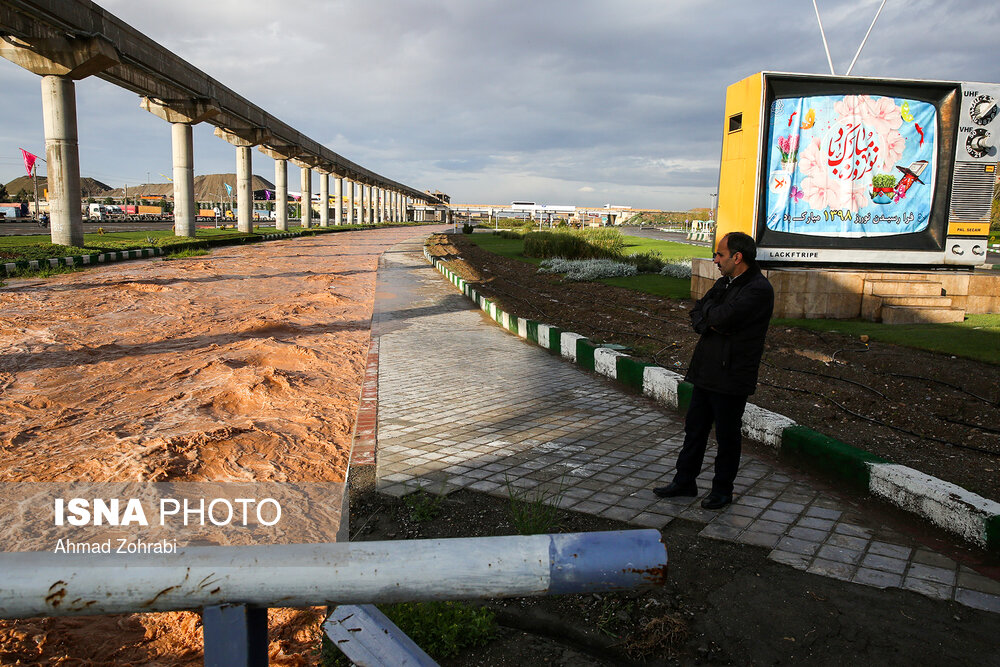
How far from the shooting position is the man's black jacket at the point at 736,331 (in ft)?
11.9

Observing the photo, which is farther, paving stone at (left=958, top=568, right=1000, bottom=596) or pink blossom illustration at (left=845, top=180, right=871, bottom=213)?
pink blossom illustration at (left=845, top=180, right=871, bottom=213)

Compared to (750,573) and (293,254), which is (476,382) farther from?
(293,254)

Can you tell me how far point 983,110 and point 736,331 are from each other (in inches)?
373

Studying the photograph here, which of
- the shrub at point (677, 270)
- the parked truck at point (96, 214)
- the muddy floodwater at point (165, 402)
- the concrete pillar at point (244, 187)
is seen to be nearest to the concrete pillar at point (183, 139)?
the concrete pillar at point (244, 187)

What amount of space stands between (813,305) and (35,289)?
14922 mm

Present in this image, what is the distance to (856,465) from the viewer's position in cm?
419

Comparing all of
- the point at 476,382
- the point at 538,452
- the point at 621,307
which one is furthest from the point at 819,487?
the point at 621,307

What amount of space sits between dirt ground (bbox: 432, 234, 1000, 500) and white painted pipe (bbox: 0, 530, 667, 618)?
3.84 metres

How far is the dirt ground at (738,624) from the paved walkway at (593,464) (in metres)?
0.20

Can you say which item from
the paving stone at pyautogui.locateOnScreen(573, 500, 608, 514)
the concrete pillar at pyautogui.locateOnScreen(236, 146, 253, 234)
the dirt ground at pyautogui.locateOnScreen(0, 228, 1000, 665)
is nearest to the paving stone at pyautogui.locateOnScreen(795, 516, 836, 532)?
the dirt ground at pyautogui.locateOnScreen(0, 228, 1000, 665)

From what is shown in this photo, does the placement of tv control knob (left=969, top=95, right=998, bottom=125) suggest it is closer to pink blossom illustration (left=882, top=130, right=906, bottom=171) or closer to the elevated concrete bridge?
pink blossom illustration (left=882, top=130, right=906, bottom=171)

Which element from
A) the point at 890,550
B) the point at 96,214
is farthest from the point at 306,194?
the point at 890,550

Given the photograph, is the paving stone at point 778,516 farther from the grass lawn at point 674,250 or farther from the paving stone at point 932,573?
the grass lawn at point 674,250

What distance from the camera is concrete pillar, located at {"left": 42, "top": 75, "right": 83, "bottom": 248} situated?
19.9 meters
